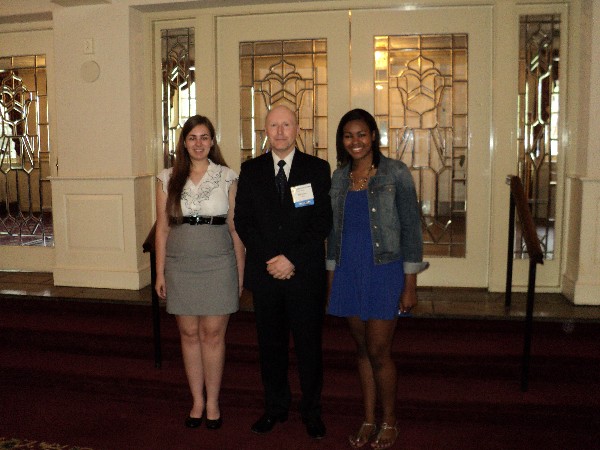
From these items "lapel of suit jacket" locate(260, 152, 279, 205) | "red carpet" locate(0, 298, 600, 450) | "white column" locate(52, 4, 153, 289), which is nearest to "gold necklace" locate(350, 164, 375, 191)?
"lapel of suit jacket" locate(260, 152, 279, 205)

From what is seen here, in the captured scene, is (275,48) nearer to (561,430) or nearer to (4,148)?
(4,148)

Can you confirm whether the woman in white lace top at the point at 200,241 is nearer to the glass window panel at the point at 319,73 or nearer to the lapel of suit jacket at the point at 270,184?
the lapel of suit jacket at the point at 270,184

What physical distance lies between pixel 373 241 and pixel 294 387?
3.93 ft

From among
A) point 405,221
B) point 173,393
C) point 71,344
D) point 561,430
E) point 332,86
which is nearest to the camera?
point 405,221

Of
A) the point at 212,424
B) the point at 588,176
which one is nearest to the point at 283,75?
the point at 588,176

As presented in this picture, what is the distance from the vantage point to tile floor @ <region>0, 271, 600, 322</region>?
3.61m

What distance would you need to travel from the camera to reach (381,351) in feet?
8.06

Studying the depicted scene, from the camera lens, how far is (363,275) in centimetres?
243

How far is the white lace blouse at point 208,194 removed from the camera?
8.73 ft

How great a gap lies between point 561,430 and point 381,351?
118 centimetres

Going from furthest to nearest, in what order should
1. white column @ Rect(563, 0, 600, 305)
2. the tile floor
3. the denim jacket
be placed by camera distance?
white column @ Rect(563, 0, 600, 305) < the tile floor < the denim jacket

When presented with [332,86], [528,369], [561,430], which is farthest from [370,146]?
[332,86]

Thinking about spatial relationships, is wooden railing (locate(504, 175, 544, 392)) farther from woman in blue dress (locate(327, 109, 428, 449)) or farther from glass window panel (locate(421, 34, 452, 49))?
glass window panel (locate(421, 34, 452, 49))

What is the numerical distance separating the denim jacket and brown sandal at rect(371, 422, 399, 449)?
740 millimetres
